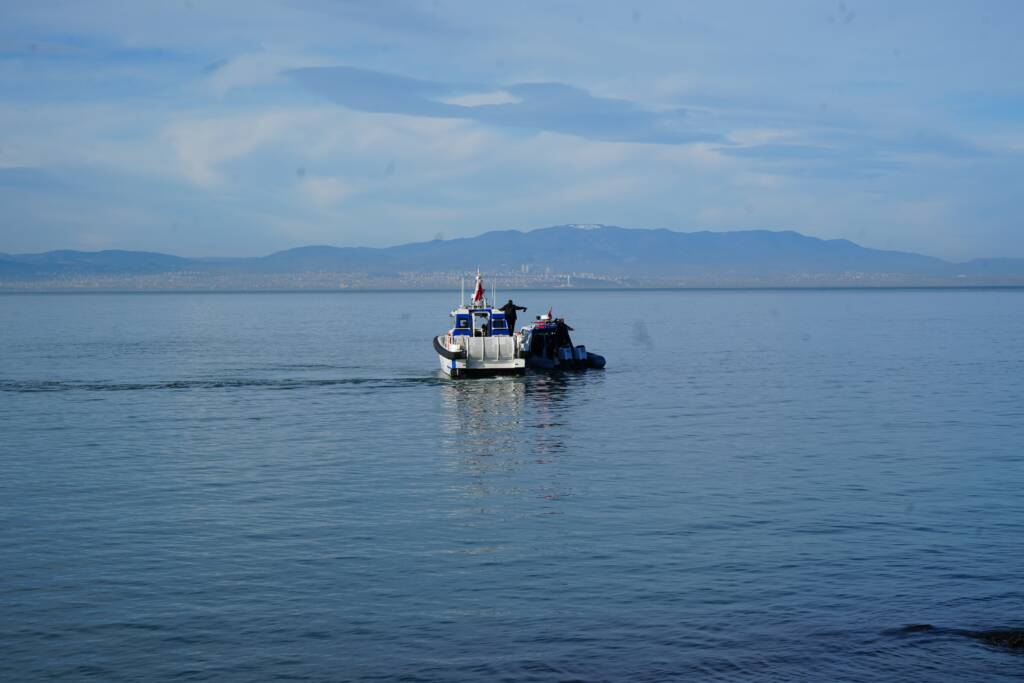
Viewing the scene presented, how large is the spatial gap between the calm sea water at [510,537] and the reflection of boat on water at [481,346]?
27.8 feet

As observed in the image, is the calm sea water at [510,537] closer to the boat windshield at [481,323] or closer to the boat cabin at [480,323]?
the boat cabin at [480,323]

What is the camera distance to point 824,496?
29109mm

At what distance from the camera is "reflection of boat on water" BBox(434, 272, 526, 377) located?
2493 inches

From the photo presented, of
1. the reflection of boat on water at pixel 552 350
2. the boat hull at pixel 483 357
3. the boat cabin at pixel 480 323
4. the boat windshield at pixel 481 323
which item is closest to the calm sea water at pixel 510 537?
the boat hull at pixel 483 357

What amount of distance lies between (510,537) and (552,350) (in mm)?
47560

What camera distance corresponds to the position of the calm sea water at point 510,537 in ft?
58.0

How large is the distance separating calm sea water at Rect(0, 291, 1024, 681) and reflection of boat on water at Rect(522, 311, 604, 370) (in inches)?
639

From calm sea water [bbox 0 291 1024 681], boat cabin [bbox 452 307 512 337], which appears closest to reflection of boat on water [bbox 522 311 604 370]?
boat cabin [bbox 452 307 512 337]

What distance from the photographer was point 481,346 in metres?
63.8

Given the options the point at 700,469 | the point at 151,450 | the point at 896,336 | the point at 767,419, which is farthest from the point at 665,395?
the point at 896,336

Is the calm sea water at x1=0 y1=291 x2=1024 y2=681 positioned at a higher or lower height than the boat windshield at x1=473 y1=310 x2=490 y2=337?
lower

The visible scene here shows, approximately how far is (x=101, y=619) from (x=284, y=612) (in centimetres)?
300

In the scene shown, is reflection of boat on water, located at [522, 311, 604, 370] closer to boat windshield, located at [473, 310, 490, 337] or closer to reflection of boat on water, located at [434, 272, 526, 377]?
boat windshield, located at [473, 310, 490, 337]

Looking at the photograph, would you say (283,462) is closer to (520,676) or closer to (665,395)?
(520,676)
